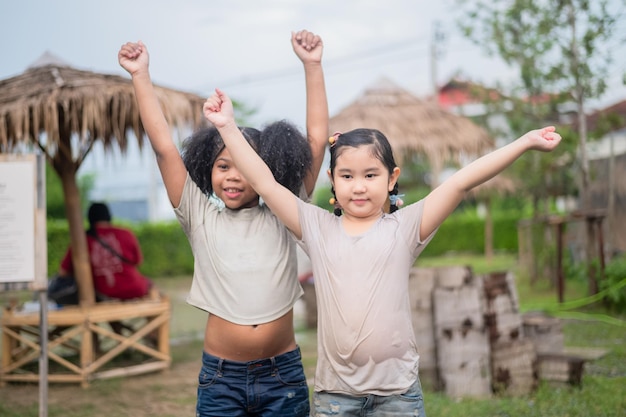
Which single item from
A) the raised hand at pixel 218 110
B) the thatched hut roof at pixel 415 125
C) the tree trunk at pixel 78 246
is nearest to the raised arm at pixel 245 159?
the raised hand at pixel 218 110

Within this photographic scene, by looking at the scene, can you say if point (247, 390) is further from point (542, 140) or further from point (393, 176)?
point (542, 140)

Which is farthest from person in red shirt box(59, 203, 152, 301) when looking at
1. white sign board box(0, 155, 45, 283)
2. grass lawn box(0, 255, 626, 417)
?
white sign board box(0, 155, 45, 283)

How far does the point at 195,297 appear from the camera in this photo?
2738 millimetres

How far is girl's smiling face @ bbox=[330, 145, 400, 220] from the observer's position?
247 cm

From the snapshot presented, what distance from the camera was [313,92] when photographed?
9.45ft

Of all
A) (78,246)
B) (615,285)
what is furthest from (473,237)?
(78,246)

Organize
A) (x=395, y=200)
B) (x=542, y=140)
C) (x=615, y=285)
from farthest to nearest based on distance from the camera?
1. (x=615, y=285)
2. (x=395, y=200)
3. (x=542, y=140)

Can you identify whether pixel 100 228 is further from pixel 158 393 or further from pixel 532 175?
pixel 532 175

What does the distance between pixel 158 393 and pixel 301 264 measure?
314cm

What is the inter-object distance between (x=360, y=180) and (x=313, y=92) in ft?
1.85

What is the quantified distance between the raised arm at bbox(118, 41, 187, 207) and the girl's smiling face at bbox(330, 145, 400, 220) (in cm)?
64

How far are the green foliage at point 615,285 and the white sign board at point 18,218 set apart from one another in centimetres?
655

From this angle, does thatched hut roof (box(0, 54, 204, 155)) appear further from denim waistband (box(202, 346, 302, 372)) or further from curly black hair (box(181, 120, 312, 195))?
denim waistband (box(202, 346, 302, 372))

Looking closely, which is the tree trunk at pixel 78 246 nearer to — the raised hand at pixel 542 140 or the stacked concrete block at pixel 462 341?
the stacked concrete block at pixel 462 341
